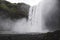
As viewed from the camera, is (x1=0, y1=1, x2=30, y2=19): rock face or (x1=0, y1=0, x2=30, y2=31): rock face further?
(x1=0, y1=1, x2=30, y2=19): rock face

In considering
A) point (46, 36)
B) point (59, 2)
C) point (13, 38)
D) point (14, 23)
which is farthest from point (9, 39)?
point (14, 23)

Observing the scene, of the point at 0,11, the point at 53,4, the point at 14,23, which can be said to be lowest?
the point at 14,23

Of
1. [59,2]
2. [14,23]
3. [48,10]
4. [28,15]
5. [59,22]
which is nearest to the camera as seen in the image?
[59,22]

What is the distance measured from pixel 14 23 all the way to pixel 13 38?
7.91 m

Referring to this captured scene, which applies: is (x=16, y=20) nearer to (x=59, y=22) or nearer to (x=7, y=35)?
(x=59, y=22)

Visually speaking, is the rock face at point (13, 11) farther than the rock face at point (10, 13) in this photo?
Yes

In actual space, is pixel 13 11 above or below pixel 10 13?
above

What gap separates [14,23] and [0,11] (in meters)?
1.43

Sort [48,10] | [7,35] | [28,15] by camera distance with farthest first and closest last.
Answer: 1. [28,15]
2. [48,10]
3. [7,35]

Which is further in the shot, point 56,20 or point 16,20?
point 16,20

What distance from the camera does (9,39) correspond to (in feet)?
10.5

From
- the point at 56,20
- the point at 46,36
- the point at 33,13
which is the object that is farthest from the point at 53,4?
the point at 33,13

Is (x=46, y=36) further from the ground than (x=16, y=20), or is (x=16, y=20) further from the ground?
(x=46, y=36)

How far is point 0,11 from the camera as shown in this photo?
36.3ft
